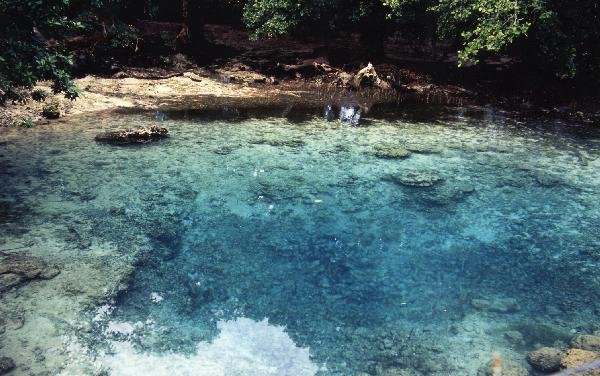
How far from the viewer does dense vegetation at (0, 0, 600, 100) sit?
818cm

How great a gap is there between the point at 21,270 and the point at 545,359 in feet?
24.4

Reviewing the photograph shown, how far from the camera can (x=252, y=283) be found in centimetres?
692

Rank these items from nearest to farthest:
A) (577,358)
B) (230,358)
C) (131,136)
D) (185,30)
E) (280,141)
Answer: (577,358) < (230,358) < (131,136) < (280,141) < (185,30)

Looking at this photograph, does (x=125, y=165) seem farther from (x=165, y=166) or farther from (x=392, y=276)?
(x=392, y=276)

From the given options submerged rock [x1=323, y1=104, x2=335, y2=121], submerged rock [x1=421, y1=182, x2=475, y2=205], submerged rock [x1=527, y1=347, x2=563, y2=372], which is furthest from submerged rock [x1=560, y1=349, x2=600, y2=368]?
submerged rock [x1=323, y1=104, x2=335, y2=121]

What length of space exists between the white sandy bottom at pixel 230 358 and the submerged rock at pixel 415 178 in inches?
228

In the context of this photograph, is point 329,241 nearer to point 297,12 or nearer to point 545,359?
point 545,359

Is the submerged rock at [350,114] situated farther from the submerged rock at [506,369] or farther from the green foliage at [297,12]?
the submerged rock at [506,369]

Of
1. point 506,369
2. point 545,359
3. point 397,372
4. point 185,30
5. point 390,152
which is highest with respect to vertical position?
point 185,30

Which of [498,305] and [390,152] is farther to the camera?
[390,152]

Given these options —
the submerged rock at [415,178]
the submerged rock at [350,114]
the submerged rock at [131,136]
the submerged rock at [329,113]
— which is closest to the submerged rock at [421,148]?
the submerged rock at [415,178]

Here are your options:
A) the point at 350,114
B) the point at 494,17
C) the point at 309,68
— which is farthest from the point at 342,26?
the point at 494,17

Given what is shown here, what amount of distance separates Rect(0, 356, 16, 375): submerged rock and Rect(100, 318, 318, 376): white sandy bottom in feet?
3.19

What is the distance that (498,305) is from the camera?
6629mm
